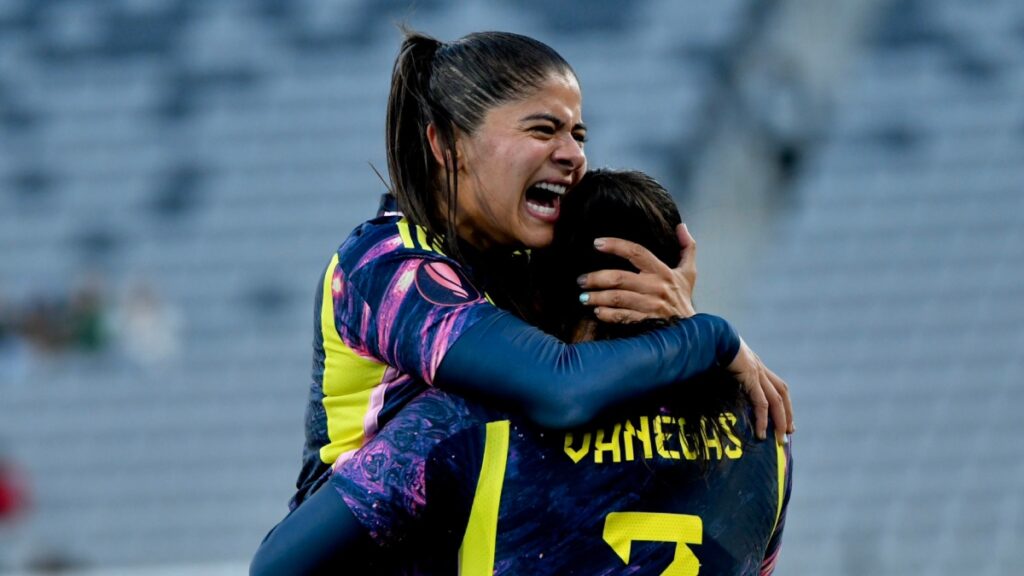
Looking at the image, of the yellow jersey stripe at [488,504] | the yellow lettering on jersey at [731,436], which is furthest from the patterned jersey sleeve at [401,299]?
the yellow lettering on jersey at [731,436]

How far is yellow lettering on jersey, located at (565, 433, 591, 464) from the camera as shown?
178cm

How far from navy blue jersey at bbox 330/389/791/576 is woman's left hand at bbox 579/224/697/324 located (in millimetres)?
124

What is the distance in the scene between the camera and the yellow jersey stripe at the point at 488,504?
177 cm

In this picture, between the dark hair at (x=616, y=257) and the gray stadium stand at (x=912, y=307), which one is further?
the gray stadium stand at (x=912, y=307)

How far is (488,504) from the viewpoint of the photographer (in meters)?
1.77

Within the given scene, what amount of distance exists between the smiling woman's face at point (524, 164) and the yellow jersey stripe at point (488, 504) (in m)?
0.37

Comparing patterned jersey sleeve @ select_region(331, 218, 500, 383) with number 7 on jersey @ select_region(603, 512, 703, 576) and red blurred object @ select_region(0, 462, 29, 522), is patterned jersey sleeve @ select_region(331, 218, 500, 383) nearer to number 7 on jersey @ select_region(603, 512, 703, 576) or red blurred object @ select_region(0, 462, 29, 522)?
number 7 on jersey @ select_region(603, 512, 703, 576)

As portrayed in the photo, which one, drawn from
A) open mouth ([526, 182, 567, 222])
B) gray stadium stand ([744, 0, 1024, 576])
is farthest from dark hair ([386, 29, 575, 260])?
gray stadium stand ([744, 0, 1024, 576])

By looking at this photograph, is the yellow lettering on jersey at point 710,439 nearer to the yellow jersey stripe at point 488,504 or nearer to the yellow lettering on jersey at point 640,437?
the yellow lettering on jersey at point 640,437

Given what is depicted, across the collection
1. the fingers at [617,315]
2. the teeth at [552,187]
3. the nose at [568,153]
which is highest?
the nose at [568,153]

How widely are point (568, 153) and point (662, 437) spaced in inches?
16.4

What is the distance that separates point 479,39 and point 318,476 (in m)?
0.60

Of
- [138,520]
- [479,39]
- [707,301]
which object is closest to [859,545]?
[707,301]

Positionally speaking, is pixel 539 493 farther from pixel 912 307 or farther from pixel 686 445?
pixel 912 307
